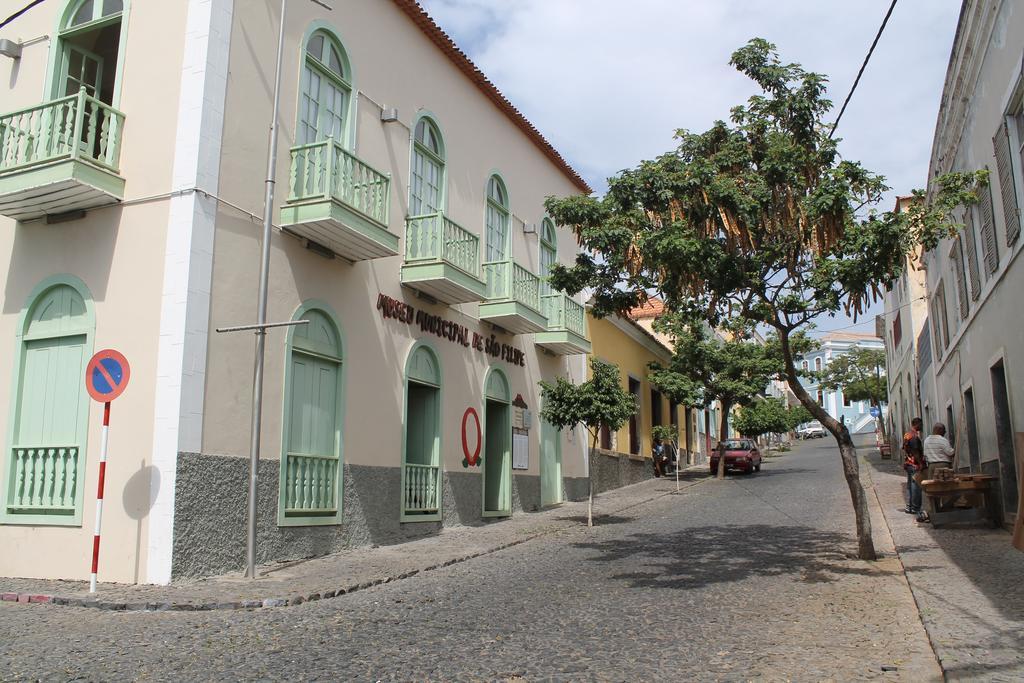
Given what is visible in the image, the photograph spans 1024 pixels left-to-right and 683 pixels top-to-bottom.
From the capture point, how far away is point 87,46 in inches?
448

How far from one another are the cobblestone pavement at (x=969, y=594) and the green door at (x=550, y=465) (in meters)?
7.82

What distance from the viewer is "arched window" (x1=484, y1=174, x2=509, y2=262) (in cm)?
1712

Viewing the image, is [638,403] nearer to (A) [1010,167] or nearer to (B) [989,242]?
(B) [989,242]

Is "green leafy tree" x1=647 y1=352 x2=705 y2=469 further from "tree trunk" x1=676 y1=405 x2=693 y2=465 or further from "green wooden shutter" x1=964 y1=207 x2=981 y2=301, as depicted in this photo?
"green wooden shutter" x1=964 y1=207 x2=981 y2=301

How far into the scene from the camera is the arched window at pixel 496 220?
674 inches

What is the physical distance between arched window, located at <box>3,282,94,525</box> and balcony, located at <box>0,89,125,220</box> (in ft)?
3.58

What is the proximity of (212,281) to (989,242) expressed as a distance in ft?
35.3

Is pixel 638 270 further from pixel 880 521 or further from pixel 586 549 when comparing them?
pixel 880 521

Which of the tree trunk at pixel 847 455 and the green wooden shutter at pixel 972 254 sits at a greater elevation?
the green wooden shutter at pixel 972 254

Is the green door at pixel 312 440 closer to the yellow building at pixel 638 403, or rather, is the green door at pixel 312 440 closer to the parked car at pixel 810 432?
the yellow building at pixel 638 403

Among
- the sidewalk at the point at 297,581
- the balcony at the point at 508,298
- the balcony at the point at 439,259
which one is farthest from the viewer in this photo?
the balcony at the point at 508,298

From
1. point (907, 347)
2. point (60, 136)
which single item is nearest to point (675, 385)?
point (907, 347)

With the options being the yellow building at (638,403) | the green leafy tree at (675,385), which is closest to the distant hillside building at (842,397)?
the yellow building at (638,403)

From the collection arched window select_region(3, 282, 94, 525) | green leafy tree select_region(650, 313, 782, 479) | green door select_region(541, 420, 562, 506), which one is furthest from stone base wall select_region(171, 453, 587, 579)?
green leafy tree select_region(650, 313, 782, 479)
